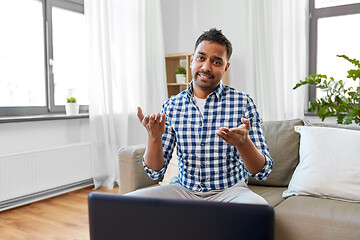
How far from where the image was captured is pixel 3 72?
2857mm

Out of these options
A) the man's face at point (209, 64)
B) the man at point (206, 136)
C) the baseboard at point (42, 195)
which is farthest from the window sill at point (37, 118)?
the man's face at point (209, 64)

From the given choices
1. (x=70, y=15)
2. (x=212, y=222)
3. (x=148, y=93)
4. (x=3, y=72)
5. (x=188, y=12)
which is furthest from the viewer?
(x=188, y=12)

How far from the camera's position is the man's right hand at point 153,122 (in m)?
1.10

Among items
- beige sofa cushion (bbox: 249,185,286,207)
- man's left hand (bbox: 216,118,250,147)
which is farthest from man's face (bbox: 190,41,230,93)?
beige sofa cushion (bbox: 249,185,286,207)

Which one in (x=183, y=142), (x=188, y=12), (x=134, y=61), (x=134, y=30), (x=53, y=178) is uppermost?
(x=188, y=12)

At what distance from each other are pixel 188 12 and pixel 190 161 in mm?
3105

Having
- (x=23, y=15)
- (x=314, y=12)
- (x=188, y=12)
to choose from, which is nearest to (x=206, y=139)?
(x=23, y=15)

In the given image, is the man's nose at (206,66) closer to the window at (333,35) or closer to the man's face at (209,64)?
the man's face at (209,64)

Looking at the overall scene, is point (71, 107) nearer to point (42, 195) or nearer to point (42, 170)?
point (42, 170)

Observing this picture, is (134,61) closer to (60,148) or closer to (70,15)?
(70,15)

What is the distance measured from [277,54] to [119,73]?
1.62 meters

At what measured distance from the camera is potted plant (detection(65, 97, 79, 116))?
317cm

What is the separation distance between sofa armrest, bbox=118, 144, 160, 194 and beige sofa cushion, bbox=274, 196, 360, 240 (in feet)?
2.38

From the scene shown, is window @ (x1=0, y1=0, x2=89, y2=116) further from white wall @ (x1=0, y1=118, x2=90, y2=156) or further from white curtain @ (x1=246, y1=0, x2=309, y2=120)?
white curtain @ (x1=246, y1=0, x2=309, y2=120)
